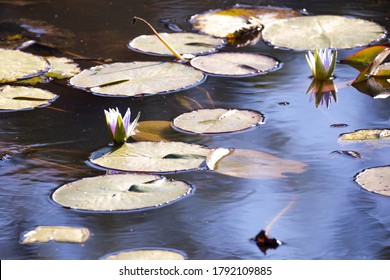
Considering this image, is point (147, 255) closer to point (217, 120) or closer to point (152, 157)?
point (152, 157)

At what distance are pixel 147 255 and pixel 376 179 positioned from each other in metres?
0.86

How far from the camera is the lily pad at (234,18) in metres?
4.50

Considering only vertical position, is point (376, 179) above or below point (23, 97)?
above

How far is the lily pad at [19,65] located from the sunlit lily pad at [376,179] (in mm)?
1832

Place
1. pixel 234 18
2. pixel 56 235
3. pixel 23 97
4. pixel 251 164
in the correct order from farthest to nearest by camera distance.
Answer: pixel 234 18
pixel 23 97
pixel 251 164
pixel 56 235

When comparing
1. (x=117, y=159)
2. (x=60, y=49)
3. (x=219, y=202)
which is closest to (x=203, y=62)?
(x=60, y=49)

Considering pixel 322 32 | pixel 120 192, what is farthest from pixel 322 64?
pixel 120 192

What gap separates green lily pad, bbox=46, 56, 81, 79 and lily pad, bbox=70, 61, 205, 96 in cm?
9

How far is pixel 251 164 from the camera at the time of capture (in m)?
2.80

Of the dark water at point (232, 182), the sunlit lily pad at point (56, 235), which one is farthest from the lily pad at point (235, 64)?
the sunlit lily pad at point (56, 235)

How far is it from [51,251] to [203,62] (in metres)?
1.82

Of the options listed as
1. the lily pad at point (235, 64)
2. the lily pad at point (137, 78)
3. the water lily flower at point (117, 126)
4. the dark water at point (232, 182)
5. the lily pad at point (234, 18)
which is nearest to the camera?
the dark water at point (232, 182)

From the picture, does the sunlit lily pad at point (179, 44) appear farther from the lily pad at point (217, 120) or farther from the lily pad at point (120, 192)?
the lily pad at point (120, 192)

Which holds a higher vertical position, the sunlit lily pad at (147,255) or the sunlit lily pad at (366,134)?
the sunlit lily pad at (366,134)
